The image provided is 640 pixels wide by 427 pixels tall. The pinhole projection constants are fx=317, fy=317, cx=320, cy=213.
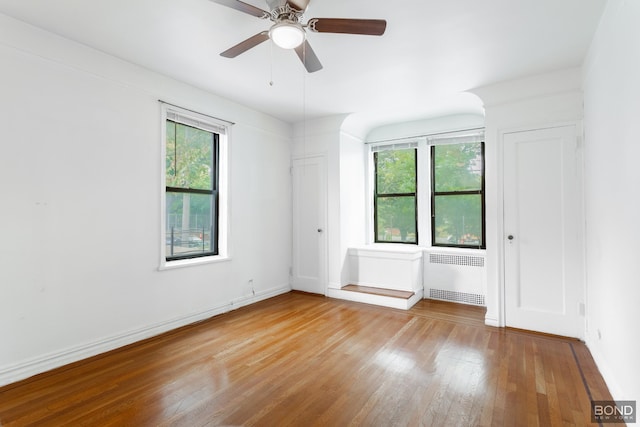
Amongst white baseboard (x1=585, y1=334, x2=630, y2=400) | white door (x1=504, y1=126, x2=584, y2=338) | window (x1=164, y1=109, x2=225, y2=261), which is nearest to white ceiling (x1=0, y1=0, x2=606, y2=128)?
window (x1=164, y1=109, x2=225, y2=261)

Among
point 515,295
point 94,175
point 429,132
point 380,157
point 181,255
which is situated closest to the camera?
point 94,175

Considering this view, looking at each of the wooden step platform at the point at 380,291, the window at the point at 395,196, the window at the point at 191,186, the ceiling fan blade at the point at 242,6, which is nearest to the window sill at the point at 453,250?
the window at the point at 395,196

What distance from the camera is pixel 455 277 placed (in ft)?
14.8

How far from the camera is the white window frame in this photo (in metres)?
3.35

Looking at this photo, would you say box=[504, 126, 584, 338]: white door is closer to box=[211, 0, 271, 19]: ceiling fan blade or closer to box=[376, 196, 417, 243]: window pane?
box=[376, 196, 417, 243]: window pane

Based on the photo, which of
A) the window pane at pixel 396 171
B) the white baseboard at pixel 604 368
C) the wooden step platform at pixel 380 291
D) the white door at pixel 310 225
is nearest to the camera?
the white baseboard at pixel 604 368

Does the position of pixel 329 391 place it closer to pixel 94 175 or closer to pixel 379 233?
pixel 94 175

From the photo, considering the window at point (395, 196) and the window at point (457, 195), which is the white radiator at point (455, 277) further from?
the window at point (395, 196)

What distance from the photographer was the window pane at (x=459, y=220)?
Result: 4.55 metres

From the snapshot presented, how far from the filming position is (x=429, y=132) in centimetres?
486

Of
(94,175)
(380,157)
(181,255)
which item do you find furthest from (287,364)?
(380,157)

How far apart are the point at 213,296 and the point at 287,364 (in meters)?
1.61

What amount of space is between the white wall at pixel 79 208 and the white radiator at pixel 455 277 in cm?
307

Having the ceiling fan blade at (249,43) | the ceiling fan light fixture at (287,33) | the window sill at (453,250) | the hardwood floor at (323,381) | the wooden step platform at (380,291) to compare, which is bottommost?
the hardwood floor at (323,381)
